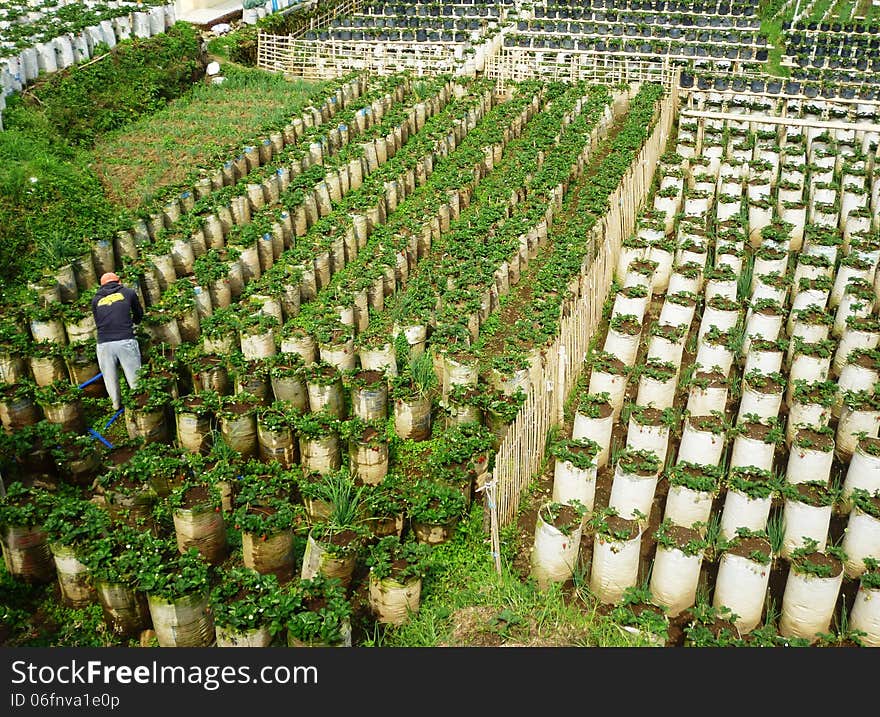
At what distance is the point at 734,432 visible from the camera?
8.04 m

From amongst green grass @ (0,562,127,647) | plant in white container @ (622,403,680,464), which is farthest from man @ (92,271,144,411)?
plant in white container @ (622,403,680,464)

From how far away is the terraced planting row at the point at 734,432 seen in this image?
21.9 ft

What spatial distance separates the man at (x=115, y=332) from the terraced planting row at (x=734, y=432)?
4.33 m

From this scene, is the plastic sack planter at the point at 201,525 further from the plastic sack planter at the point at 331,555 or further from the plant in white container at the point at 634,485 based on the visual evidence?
the plant in white container at the point at 634,485

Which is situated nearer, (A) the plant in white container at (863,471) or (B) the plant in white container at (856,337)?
(A) the plant in white container at (863,471)

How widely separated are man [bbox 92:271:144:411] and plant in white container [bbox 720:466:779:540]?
5784 mm

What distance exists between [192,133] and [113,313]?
8882 mm

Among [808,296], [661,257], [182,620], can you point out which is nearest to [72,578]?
[182,620]

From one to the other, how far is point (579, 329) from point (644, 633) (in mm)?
4200

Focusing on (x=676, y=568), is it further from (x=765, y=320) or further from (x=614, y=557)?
(x=765, y=320)

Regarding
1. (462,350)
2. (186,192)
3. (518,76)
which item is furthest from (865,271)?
(518,76)

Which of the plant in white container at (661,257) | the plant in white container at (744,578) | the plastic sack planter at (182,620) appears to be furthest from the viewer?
the plant in white container at (661,257)

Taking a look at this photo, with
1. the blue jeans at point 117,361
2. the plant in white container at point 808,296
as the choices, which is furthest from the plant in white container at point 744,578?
the blue jeans at point 117,361

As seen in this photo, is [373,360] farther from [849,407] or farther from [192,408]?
[849,407]
